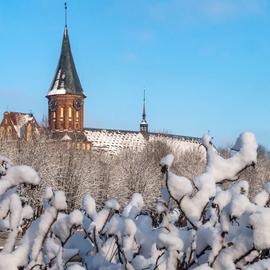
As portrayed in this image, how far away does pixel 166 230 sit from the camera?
9.16ft

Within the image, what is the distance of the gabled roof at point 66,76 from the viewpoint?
250ft

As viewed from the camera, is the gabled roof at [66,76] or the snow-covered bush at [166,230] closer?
the snow-covered bush at [166,230]

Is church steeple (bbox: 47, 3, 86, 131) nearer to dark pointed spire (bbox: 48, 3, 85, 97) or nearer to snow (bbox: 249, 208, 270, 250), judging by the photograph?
dark pointed spire (bbox: 48, 3, 85, 97)

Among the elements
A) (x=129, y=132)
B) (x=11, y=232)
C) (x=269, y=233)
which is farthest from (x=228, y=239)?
(x=129, y=132)

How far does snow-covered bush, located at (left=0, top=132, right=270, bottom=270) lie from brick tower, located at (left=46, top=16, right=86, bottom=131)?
74.9 meters

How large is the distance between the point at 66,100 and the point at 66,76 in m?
3.57

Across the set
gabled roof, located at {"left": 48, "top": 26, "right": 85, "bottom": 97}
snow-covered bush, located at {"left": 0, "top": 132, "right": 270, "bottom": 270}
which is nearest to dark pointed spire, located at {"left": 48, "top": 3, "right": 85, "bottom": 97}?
gabled roof, located at {"left": 48, "top": 26, "right": 85, "bottom": 97}

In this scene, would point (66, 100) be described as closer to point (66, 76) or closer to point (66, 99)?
point (66, 99)

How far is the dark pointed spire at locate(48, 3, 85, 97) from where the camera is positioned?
250 feet

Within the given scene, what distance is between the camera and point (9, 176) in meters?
2.80

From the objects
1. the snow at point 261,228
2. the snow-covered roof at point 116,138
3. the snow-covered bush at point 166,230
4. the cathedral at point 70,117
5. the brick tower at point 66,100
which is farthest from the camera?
the snow-covered roof at point 116,138

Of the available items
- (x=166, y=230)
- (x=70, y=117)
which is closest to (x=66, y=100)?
(x=70, y=117)

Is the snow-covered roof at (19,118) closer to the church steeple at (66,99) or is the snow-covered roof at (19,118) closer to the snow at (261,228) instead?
the church steeple at (66,99)

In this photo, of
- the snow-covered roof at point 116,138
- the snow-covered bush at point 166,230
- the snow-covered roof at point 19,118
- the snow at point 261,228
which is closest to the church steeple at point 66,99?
the snow-covered roof at point 116,138
